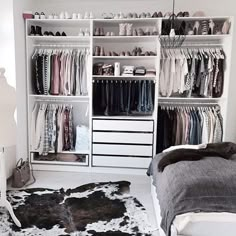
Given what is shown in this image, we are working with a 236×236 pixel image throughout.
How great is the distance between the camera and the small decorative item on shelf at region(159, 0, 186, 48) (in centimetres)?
364

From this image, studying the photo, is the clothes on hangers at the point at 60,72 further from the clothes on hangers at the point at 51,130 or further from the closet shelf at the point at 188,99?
the closet shelf at the point at 188,99

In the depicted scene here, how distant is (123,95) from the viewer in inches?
151

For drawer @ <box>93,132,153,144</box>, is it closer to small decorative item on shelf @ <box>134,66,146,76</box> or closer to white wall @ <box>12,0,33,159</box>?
small decorative item on shelf @ <box>134,66,146,76</box>

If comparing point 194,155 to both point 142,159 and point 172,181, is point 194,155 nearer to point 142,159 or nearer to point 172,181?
point 172,181

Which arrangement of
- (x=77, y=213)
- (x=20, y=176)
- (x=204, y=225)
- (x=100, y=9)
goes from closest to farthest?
1. (x=204, y=225)
2. (x=77, y=213)
3. (x=20, y=176)
4. (x=100, y=9)

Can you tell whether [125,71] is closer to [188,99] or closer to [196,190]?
[188,99]

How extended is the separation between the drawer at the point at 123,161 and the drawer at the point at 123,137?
239mm

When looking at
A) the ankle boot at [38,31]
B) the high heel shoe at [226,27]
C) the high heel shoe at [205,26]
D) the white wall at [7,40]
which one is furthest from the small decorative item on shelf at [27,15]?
the high heel shoe at [226,27]

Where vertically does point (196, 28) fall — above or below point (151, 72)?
above

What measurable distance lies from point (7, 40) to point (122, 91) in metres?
1.57

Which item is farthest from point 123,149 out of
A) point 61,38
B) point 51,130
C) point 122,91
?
point 61,38

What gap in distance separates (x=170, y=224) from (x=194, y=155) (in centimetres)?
89

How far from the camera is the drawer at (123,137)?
12.3 feet

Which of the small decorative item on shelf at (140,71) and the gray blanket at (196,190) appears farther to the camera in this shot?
the small decorative item on shelf at (140,71)
